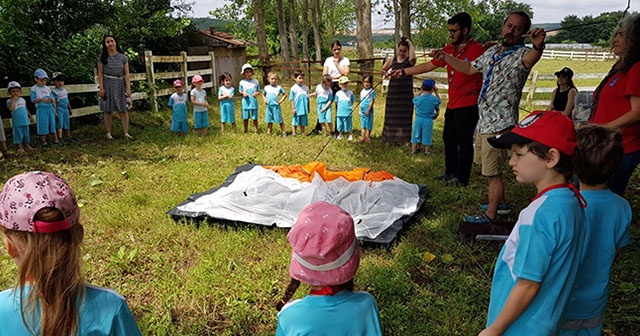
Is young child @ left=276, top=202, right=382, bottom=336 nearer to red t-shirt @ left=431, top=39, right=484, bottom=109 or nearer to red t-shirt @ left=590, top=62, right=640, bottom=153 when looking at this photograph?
red t-shirt @ left=590, top=62, right=640, bottom=153

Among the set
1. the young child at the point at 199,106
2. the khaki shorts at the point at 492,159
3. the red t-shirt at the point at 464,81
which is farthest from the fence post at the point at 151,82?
the khaki shorts at the point at 492,159

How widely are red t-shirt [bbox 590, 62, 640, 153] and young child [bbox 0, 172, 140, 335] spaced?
323cm

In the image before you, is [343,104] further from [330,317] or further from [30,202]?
[30,202]

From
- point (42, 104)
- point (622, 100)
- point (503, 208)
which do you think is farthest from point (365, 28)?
point (622, 100)

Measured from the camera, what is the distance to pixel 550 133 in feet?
5.52

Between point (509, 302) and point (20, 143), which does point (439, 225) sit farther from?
point (20, 143)

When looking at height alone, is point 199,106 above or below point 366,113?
above

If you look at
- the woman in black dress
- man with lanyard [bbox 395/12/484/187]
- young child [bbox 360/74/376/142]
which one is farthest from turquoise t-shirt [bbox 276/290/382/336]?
young child [bbox 360/74/376/142]

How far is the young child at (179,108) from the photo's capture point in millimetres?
8773

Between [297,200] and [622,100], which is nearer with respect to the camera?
[622,100]

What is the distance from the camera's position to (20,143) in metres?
7.27

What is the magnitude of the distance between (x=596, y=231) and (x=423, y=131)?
5569 millimetres

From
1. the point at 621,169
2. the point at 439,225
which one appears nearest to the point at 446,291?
the point at 439,225

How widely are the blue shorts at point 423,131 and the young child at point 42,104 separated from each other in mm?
6259
